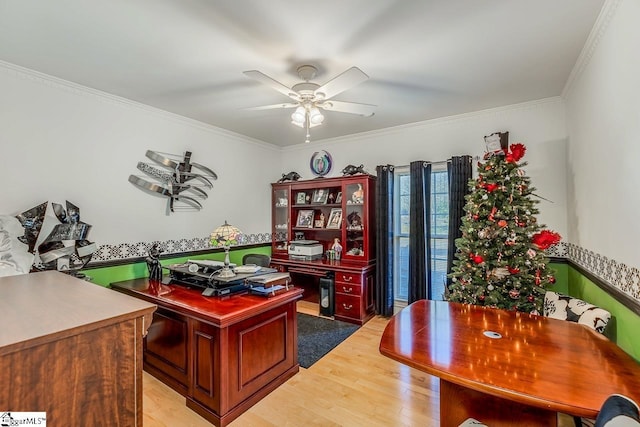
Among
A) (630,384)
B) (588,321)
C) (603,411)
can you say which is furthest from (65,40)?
(588,321)

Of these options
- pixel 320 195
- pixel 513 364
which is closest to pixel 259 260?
pixel 320 195

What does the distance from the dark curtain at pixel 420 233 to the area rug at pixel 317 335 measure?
96 centimetres

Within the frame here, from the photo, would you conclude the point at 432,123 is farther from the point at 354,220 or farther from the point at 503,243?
the point at 503,243

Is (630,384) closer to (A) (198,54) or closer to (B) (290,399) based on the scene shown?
(B) (290,399)

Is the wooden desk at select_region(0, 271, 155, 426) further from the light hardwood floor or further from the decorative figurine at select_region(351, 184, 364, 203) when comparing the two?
the decorative figurine at select_region(351, 184, 364, 203)

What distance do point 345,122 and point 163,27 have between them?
2326mm

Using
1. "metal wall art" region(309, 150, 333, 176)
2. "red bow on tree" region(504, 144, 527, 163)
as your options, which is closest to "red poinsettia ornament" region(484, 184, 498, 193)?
"red bow on tree" region(504, 144, 527, 163)

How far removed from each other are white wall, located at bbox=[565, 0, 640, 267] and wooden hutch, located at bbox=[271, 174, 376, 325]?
2.23m

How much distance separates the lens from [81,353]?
0.72 metres

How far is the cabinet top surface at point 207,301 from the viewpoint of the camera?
6.56 ft

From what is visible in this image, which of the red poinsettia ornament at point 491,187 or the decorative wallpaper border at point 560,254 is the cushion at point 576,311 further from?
the red poinsettia ornament at point 491,187

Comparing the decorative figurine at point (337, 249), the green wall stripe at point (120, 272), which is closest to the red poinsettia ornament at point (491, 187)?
the decorative figurine at point (337, 249)

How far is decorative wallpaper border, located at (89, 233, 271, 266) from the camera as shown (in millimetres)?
2865

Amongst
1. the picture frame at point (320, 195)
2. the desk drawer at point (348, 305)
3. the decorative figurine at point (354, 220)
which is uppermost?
the picture frame at point (320, 195)
